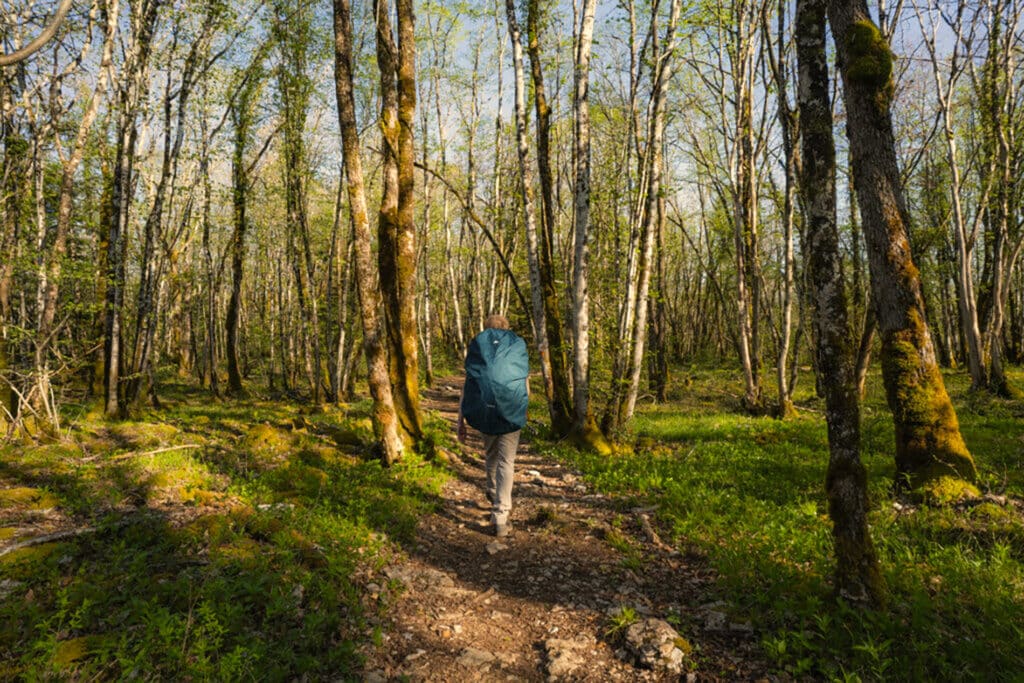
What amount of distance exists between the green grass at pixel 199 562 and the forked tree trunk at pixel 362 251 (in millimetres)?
583

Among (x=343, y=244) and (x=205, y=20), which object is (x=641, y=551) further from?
(x=343, y=244)

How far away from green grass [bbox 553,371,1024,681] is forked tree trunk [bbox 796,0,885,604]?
312mm

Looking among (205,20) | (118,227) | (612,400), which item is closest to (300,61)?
(205,20)

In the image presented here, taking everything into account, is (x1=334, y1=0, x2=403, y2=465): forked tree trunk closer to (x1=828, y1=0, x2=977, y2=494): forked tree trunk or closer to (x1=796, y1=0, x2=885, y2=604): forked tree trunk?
(x1=796, y1=0, x2=885, y2=604): forked tree trunk

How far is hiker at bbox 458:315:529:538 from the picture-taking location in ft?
16.4

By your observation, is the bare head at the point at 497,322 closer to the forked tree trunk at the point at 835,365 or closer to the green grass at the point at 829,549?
the green grass at the point at 829,549

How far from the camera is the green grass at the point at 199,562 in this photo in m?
2.65

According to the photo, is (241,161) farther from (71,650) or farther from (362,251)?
(71,650)

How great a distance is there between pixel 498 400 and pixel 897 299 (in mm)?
4614

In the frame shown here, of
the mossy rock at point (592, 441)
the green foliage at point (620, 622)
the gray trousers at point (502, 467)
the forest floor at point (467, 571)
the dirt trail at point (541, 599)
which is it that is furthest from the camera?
the mossy rock at point (592, 441)

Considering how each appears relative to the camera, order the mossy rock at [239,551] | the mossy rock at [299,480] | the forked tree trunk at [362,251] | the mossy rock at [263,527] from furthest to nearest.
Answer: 1. the forked tree trunk at [362,251]
2. the mossy rock at [299,480]
3. the mossy rock at [263,527]
4. the mossy rock at [239,551]

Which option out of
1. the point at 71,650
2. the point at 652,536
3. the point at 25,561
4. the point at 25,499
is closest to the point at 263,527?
the point at 25,561

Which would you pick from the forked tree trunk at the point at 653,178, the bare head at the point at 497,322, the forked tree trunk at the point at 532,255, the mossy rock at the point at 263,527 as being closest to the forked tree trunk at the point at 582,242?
the forked tree trunk at the point at 532,255

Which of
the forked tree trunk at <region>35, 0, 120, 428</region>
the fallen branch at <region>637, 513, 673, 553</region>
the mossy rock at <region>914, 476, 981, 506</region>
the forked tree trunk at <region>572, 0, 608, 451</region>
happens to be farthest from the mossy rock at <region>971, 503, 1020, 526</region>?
the forked tree trunk at <region>35, 0, 120, 428</region>
